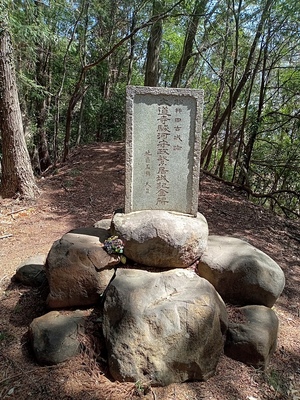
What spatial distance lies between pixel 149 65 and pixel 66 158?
3.75m

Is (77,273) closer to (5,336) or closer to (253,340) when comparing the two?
(5,336)

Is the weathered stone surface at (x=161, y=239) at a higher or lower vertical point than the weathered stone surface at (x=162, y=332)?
higher

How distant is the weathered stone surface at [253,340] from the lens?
2.35 m

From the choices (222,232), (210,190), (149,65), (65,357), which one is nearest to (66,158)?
(149,65)

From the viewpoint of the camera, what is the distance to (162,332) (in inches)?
84.4

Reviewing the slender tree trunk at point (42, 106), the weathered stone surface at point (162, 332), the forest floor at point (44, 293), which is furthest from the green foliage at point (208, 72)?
the weathered stone surface at point (162, 332)

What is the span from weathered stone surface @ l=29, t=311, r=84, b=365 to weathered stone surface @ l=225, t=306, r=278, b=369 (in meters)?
1.30

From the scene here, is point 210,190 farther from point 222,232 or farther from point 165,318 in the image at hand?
point 165,318

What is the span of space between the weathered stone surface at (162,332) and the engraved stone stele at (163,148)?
106 cm

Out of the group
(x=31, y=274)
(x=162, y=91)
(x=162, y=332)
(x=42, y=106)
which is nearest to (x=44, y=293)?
(x=31, y=274)

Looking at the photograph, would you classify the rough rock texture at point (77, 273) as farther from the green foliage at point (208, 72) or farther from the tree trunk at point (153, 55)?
the tree trunk at point (153, 55)

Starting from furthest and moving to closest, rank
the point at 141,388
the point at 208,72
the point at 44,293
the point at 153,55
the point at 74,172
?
the point at 208,72 → the point at 153,55 → the point at 74,172 → the point at 44,293 → the point at 141,388

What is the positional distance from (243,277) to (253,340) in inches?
22.8

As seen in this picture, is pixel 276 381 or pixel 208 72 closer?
pixel 276 381
